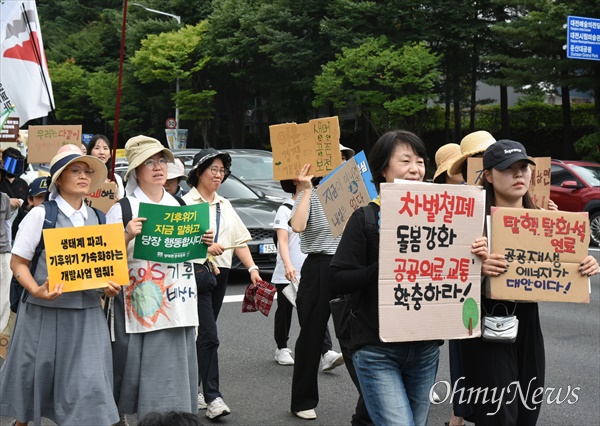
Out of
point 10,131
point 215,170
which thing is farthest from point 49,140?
point 215,170

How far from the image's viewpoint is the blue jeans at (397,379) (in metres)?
3.64

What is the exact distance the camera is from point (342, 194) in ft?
16.2

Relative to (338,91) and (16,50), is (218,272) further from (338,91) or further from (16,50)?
(338,91)

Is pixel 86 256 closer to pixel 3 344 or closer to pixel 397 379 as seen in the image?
pixel 397 379

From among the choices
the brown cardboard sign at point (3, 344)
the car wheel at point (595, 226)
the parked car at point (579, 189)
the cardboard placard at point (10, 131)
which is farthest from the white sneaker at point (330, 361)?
the car wheel at point (595, 226)

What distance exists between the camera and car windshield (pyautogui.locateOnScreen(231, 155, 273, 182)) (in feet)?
46.5

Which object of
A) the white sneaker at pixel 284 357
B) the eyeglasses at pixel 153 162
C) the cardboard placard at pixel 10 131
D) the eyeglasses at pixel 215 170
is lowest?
the white sneaker at pixel 284 357

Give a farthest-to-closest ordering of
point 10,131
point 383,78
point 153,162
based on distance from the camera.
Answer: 1. point 383,78
2. point 10,131
3. point 153,162

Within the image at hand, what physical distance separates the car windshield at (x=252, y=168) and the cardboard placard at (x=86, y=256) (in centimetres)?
948

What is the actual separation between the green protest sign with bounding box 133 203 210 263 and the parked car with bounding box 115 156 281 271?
6.58 metres

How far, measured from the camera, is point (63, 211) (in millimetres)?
4648

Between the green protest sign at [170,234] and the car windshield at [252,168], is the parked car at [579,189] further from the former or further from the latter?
the green protest sign at [170,234]

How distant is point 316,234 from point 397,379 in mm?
2356

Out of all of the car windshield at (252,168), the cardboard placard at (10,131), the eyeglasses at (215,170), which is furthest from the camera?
the car windshield at (252,168)
